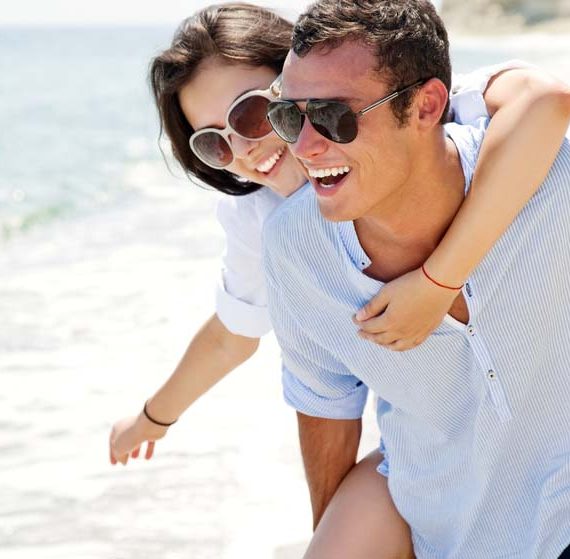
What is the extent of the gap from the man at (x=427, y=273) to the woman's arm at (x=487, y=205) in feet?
0.23

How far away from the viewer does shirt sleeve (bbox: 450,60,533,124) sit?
9.05ft

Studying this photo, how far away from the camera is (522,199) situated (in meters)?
2.54

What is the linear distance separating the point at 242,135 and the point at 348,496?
3.45 feet

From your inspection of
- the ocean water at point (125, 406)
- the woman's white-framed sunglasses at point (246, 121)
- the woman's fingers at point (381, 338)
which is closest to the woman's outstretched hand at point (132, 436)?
the ocean water at point (125, 406)

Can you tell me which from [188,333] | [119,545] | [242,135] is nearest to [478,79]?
[242,135]

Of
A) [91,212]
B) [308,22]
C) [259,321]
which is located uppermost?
[308,22]

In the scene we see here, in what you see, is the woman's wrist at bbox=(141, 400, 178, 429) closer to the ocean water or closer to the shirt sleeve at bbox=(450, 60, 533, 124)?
the ocean water

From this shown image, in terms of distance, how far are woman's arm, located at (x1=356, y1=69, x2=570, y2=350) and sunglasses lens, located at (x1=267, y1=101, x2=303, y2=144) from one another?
407mm

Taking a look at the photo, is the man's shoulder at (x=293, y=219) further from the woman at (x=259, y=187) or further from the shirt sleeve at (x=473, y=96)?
the shirt sleeve at (x=473, y=96)

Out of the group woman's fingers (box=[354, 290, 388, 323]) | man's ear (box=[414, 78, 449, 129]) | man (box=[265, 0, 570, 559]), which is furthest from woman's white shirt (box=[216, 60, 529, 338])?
man's ear (box=[414, 78, 449, 129])

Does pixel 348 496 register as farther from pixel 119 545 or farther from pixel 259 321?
pixel 119 545

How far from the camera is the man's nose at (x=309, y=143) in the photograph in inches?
97.4

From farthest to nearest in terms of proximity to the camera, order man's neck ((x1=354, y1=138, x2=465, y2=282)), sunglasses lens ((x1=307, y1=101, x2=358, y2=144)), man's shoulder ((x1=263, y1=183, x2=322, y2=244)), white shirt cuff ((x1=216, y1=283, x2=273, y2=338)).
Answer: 1. white shirt cuff ((x1=216, y1=283, x2=273, y2=338))
2. man's shoulder ((x1=263, y1=183, x2=322, y2=244))
3. man's neck ((x1=354, y1=138, x2=465, y2=282))
4. sunglasses lens ((x1=307, y1=101, x2=358, y2=144))

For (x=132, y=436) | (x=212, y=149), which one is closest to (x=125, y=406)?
(x=132, y=436)
